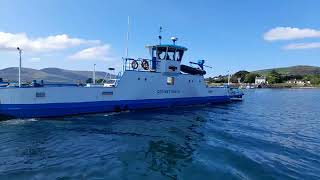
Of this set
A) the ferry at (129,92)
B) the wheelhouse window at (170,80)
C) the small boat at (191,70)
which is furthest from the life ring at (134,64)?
the small boat at (191,70)

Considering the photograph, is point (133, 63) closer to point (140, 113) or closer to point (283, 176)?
point (140, 113)

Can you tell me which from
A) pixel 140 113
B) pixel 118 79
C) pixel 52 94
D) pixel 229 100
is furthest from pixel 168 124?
pixel 229 100

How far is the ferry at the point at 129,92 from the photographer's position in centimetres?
2164

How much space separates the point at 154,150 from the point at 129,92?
537 inches

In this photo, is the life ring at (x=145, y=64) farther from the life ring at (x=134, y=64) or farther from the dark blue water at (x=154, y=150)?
the dark blue water at (x=154, y=150)

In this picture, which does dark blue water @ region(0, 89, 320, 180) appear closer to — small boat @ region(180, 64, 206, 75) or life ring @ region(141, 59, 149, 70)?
life ring @ region(141, 59, 149, 70)

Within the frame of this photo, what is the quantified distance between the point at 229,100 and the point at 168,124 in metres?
21.7

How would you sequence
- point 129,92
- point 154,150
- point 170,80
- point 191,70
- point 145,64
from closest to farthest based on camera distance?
point 154,150 < point 129,92 < point 145,64 < point 170,80 < point 191,70

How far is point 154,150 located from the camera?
44.3ft

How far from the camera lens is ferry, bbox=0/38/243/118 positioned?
2164 centimetres

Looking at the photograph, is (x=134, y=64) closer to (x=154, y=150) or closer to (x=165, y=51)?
(x=165, y=51)

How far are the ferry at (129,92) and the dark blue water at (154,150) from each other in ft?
4.85

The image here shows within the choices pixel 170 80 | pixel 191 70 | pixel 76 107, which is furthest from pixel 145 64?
pixel 76 107

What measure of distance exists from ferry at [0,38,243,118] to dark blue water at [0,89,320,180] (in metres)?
1.48
